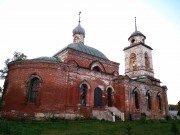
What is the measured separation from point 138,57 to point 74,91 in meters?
15.8

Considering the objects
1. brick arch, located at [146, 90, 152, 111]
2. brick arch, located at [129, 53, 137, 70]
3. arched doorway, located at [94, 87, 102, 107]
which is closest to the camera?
arched doorway, located at [94, 87, 102, 107]

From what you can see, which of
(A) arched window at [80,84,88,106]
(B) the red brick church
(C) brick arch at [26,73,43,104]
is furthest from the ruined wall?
(C) brick arch at [26,73,43,104]

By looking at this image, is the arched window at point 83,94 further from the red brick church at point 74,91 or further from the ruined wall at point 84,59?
the ruined wall at point 84,59

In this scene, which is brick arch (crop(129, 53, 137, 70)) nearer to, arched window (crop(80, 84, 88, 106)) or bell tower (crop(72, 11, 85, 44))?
bell tower (crop(72, 11, 85, 44))

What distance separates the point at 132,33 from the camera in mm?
33250

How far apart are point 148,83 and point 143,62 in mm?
4871

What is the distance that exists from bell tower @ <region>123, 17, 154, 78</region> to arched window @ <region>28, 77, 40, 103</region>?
17.3 m

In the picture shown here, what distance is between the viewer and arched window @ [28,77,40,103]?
17.5 meters

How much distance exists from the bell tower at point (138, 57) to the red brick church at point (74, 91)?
350cm

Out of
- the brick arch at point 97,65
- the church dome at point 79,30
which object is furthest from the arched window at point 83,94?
the church dome at point 79,30

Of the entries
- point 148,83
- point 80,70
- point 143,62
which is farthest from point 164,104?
point 80,70

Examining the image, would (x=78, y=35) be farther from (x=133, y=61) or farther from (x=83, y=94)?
(x=83, y=94)

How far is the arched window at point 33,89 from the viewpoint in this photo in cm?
1755

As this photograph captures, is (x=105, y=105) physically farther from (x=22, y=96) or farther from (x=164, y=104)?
(x=164, y=104)
